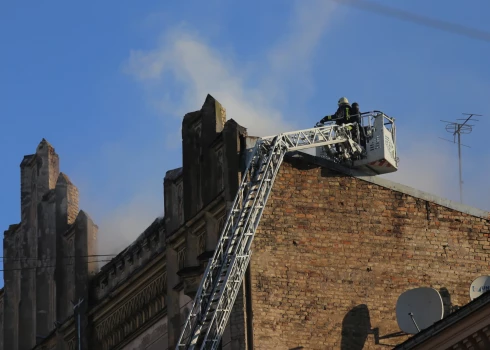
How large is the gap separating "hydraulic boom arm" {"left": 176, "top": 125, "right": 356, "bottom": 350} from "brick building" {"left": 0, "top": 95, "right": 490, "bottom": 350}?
287 millimetres

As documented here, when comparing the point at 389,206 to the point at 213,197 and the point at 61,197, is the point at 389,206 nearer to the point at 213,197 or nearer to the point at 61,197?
the point at 213,197

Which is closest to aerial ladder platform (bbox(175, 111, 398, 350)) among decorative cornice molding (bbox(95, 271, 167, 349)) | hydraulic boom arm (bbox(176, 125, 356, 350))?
hydraulic boom arm (bbox(176, 125, 356, 350))

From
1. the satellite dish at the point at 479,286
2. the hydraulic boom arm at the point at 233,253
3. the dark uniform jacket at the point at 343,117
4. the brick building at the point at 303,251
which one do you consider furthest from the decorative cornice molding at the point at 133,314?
the satellite dish at the point at 479,286

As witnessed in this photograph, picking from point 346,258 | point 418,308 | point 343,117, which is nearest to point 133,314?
point 346,258

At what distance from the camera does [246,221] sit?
3956 cm

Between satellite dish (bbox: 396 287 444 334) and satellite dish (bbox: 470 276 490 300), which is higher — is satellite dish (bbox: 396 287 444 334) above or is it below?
below

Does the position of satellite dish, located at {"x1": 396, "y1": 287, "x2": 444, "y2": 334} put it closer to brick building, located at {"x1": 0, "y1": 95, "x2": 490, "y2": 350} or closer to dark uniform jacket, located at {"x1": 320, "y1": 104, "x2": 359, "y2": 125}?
brick building, located at {"x1": 0, "y1": 95, "x2": 490, "y2": 350}

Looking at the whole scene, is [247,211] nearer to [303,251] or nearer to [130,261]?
[303,251]

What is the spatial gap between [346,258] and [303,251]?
3.21ft

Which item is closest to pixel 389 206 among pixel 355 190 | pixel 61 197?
pixel 355 190

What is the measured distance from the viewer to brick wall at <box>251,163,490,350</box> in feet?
130

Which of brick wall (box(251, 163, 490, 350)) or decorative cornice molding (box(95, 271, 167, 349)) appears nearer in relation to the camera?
brick wall (box(251, 163, 490, 350))

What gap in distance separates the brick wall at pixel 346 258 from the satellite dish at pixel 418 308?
6.12ft

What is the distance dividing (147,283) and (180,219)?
7.34 ft
